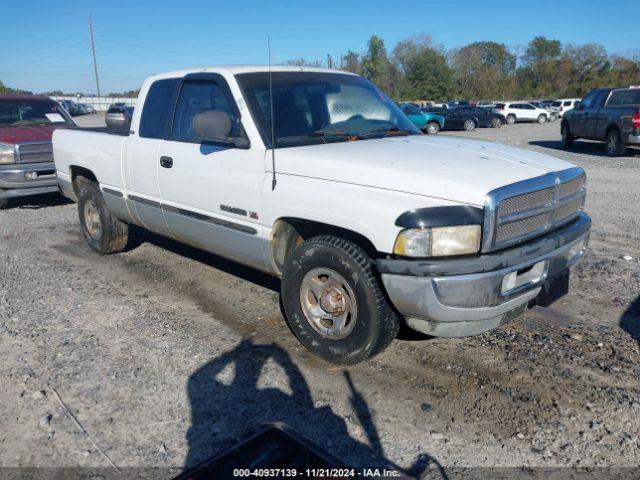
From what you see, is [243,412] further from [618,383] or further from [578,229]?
[578,229]

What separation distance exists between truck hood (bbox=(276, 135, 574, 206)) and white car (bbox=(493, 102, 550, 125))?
116 feet

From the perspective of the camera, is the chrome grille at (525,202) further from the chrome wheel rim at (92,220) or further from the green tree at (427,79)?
the green tree at (427,79)

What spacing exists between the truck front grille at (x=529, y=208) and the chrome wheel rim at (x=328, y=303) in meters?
0.97

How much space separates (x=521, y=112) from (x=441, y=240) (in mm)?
37434

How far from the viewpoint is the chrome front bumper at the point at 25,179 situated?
8766mm

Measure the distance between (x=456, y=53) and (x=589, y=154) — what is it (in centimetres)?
6405

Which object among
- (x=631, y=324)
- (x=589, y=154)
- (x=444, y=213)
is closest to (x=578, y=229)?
(x=631, y=324)

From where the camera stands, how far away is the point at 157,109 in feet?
17.0

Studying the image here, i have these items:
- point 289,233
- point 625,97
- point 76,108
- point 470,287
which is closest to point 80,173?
point 289,233

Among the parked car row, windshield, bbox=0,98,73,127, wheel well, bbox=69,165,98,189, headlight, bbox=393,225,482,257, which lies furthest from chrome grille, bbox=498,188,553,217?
the parked car row

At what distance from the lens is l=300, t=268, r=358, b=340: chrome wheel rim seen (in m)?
3.68

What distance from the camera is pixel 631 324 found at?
435 centimetres

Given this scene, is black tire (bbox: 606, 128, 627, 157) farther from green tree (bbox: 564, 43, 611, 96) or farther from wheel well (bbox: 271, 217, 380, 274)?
green tree (bbox: 564, 43, 611, 96)

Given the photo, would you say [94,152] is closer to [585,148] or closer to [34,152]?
[34,152]
